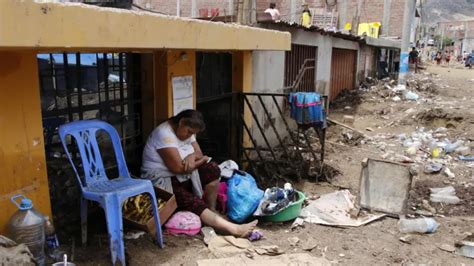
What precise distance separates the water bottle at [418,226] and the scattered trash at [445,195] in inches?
47.0

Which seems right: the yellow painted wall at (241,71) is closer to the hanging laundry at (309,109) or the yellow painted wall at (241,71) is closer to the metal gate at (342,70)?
the hanging laundry at (309,109)

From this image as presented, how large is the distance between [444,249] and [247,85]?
3.59 meters

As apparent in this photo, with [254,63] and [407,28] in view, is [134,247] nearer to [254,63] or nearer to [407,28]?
[254,63]

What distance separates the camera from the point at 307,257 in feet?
13.3

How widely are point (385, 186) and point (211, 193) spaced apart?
2278mm

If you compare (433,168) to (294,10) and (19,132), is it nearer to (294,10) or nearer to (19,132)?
(19,132)

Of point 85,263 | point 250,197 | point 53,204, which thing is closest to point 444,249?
point 250,197

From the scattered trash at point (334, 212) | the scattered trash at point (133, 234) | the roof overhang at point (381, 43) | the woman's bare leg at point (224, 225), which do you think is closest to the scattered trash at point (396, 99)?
the roof overhang at point (381, 43)

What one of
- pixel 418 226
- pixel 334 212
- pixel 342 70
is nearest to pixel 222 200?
pixel 334 212

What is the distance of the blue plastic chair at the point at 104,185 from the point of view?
10.9 feet

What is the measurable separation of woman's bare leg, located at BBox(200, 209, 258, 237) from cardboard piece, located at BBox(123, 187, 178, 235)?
33 cm

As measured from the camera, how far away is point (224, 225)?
427cm

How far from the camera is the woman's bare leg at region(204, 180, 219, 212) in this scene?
4.69 metres

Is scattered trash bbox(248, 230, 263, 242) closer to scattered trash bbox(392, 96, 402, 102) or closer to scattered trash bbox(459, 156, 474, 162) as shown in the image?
scattered trash bbox(459, 156, 474, 162)
